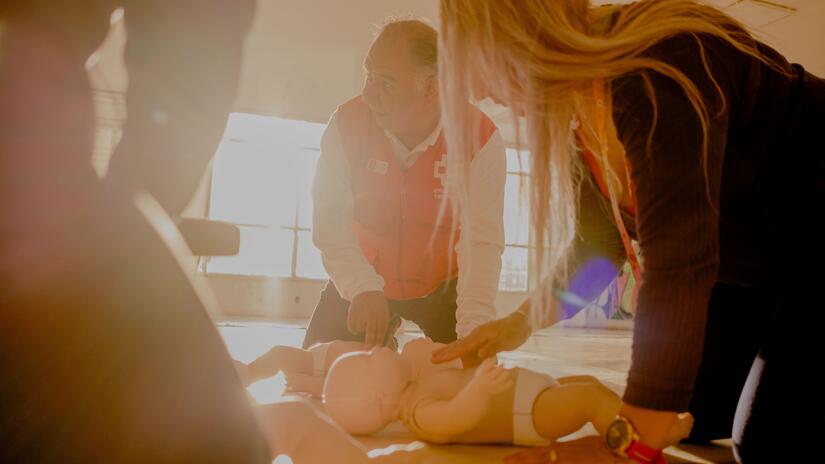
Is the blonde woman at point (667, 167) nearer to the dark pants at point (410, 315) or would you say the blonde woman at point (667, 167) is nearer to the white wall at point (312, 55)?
the dark pants at point (410, 315)

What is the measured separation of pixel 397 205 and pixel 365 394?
2.35 ft

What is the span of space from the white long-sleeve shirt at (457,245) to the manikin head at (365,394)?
1.22 ft

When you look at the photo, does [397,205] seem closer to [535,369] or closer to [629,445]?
[535,369]

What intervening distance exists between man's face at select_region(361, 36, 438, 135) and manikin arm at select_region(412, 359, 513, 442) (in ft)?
2.60

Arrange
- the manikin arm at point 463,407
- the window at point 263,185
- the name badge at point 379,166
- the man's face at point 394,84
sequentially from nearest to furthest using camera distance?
the manikin arm at point 463,407, the man's face at point 394,84, the name badge at point 379,166, the window at point 263,185

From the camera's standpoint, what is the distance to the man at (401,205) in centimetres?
161

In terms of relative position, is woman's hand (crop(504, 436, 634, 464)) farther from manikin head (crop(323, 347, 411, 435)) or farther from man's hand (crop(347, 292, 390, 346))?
man's hand (crop(347, 292, 390, 346))

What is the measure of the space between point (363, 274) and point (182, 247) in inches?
53.4

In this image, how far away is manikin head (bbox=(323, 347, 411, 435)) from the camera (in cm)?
121

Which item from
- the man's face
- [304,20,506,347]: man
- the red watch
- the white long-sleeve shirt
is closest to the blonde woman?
the red watch

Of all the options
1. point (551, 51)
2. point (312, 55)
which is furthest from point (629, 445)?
point (312, 55)

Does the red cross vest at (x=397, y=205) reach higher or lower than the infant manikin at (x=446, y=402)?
higher

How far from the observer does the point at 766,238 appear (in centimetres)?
107

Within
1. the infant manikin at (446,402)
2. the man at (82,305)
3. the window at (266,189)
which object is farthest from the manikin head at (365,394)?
the window at (266,189)
